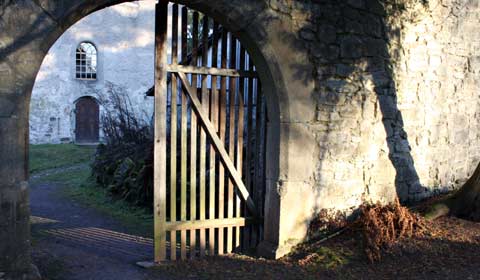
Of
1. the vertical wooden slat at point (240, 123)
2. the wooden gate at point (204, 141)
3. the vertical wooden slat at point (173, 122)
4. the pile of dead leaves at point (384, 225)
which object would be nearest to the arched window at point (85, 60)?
the wooden gate at point (204, 141)

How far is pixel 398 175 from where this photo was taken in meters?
6.09

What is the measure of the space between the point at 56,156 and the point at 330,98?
44.4ft

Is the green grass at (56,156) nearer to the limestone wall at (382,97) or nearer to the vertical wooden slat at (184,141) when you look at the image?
the vertical wooden slat at (184,141)

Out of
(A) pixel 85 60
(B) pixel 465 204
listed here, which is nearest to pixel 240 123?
(B) pixel 465 204

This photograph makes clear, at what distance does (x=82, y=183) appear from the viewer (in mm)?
11781

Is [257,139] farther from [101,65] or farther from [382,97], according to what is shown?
[101,65]

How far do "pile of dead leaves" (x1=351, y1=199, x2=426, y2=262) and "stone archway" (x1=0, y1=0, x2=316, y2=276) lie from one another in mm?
693

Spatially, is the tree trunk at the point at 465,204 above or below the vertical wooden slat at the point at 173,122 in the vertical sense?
below

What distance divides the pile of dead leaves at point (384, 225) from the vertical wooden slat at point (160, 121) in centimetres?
223

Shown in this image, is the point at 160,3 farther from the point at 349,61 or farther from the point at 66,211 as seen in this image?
the point at 66,211

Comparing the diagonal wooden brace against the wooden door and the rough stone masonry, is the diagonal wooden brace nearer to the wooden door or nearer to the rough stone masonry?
the rough stone masonry

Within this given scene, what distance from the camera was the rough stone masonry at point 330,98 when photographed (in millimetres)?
3898

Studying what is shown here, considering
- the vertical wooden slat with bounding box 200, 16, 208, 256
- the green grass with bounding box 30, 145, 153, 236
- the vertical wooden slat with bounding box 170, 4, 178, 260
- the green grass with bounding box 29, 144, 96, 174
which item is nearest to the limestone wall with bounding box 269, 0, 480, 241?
the vertical wooden slat with bounding box 200, 16, 208, 256

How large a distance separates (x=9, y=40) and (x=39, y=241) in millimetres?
3314
